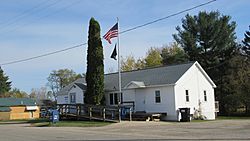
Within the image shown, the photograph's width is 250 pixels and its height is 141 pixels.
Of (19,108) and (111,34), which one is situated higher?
(111,34)

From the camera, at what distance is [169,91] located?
38906 mm

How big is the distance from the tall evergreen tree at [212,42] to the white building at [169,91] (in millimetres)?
18081

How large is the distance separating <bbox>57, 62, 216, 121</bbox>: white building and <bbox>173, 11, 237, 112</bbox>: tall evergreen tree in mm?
18081

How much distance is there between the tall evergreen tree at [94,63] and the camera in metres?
40.1

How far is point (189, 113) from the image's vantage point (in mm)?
37656

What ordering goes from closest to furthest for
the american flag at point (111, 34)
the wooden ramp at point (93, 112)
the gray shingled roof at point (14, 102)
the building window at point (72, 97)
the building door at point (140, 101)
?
the wooden ramp at point (93, 112)
the american flag at point (111, 34)
the building door at point (140, 101)
the building window at point (72, 97)
the gray shingled roof at point (14, 102)

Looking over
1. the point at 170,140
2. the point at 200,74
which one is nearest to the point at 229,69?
the point at 200,74

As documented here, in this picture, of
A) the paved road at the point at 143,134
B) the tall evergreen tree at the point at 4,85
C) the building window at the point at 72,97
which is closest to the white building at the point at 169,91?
the building window at the point at 72,97

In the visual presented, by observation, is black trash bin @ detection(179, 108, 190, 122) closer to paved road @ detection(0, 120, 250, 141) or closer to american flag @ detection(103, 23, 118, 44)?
paved road @ detection(0, 120, 250, 141)

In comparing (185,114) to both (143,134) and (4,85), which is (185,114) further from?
(4,85)

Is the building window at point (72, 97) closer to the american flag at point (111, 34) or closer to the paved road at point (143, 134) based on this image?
the american flag at point (111, 34)

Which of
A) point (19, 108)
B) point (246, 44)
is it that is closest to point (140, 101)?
point (246, 44)

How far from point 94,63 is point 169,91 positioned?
813 centimetres

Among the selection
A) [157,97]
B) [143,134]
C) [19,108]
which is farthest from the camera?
[19,108]
